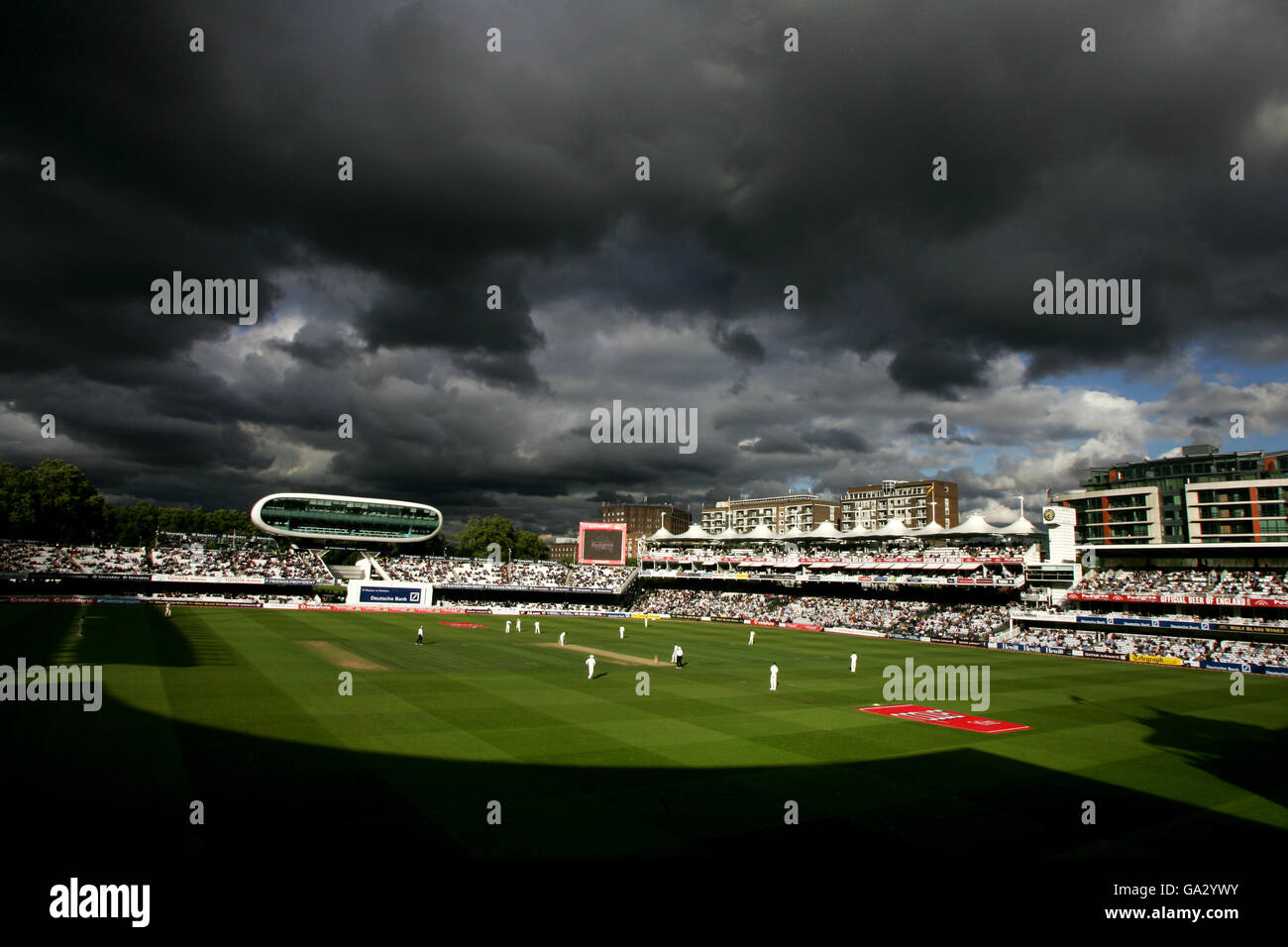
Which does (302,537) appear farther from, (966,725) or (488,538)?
(966,725)

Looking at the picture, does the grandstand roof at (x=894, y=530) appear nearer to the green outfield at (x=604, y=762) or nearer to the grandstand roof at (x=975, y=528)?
the grandstand roof at (x=975, y=528)

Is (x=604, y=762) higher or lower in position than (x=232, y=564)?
lower
